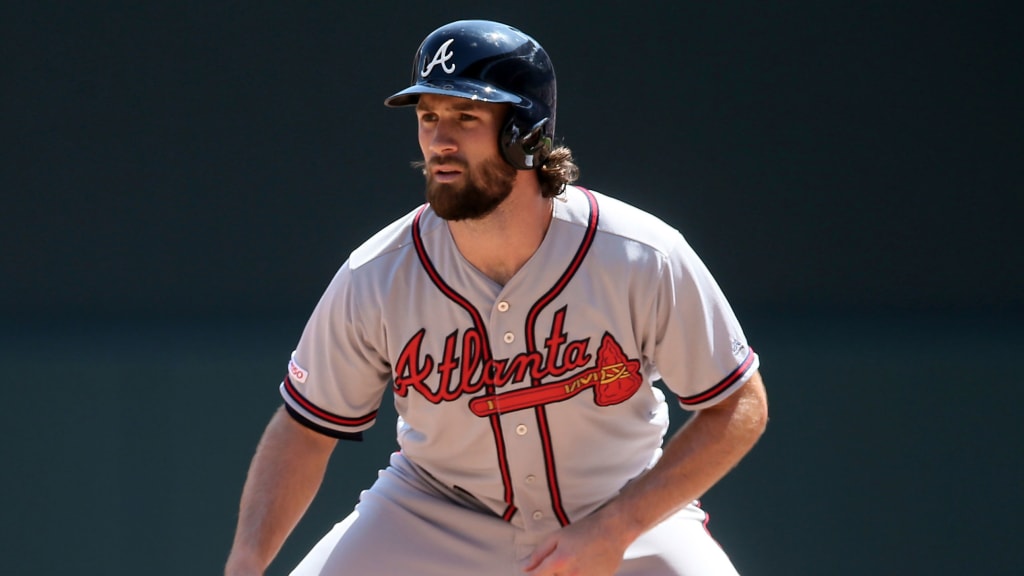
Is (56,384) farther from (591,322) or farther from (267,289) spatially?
(591,322)

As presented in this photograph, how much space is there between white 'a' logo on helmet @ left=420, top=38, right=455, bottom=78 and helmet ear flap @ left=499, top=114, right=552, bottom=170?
0.47ft

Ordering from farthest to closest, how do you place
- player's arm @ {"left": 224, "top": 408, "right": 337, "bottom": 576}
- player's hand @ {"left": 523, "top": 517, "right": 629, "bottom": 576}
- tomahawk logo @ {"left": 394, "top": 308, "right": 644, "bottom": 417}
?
tomahawk logo @ {"left": 394, "top": 308, "right": 644, "bottom": 417} → player's arm @ {"left": 224, "top": 408, "right": 337, "bottom": 576} → player's hand @ {"left": 523, "top": 517, "right": 629, "bottom": 576}

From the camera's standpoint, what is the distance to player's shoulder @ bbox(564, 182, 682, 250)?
8.31 ft

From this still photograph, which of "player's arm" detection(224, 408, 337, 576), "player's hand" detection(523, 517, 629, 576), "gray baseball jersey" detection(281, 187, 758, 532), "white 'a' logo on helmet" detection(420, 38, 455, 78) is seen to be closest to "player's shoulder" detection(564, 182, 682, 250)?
"gray baseball jersey" detection(281, 187, 758, 532)

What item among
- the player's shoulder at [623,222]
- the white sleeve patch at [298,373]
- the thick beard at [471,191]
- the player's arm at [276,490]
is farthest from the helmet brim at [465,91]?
the player's arm at [276,490]

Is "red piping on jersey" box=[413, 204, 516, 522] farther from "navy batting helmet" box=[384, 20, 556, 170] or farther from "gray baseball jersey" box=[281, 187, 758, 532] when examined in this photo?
"navy batting helmet" box=[384, 20, 556, 170]

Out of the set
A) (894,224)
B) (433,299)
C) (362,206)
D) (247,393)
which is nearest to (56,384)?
(247,393)

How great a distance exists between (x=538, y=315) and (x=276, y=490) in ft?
1.89

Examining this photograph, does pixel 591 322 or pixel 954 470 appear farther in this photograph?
pixel 954 470

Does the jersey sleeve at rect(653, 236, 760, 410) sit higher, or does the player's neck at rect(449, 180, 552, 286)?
the player's neck at rect(449, 180, 552, 286)

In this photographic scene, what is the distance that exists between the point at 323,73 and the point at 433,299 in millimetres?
1826

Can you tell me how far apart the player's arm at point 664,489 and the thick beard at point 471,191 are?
0.55 meters

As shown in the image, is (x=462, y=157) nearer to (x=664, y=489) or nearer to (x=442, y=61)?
(x=442, y=61)

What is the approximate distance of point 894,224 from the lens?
4.20 m
